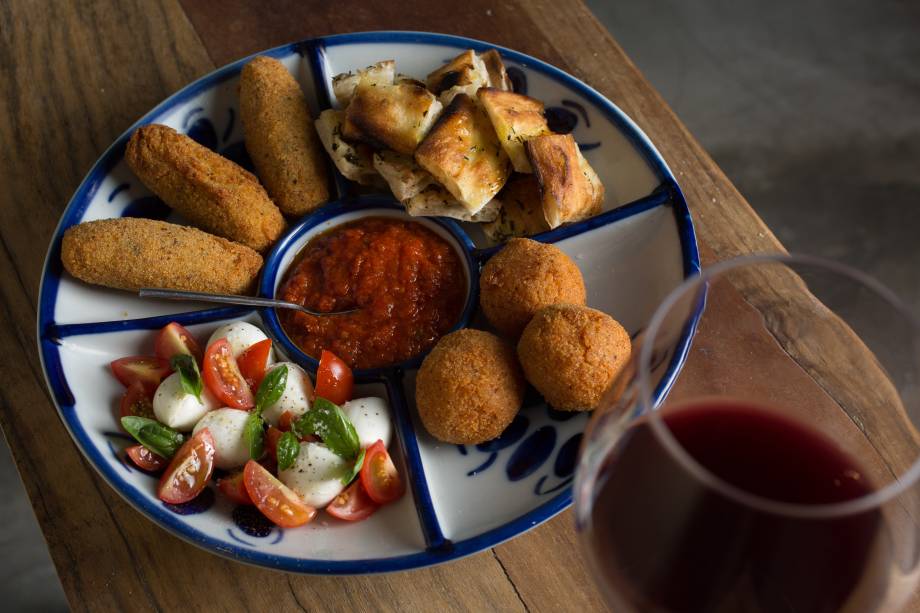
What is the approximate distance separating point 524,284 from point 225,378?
747mm

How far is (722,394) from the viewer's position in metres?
1.30

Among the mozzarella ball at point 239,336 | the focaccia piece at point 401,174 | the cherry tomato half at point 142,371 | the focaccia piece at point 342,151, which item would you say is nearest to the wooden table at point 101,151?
the cherry tomato half at point 142,371

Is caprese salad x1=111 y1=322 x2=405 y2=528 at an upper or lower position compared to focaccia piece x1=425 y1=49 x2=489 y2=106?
lower

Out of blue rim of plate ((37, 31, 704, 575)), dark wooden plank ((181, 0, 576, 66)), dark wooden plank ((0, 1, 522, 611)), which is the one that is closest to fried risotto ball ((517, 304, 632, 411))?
blue rim of plate ((37, 31, 704, 575))

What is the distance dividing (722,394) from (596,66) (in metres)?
1.80

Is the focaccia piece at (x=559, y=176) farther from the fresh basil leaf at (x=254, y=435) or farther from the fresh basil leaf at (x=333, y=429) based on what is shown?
the fresh basil leaf at (x=254, y=435)

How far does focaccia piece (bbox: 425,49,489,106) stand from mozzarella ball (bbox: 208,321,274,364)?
0.82m

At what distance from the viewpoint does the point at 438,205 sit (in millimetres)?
2447

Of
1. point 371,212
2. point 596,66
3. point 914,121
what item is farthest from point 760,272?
point 914,121

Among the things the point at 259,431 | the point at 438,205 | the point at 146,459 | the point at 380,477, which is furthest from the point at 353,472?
the point at 438,205

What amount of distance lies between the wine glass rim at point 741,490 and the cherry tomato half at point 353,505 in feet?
3.07

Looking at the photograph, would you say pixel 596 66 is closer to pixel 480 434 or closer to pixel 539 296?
pixel 539 296

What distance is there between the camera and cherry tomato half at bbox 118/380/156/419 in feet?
6.95

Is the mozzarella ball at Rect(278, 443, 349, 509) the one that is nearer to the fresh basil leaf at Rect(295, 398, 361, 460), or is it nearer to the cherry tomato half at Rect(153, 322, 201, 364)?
the fresh basil leaf at Rect(295, 398, 361, 460)
